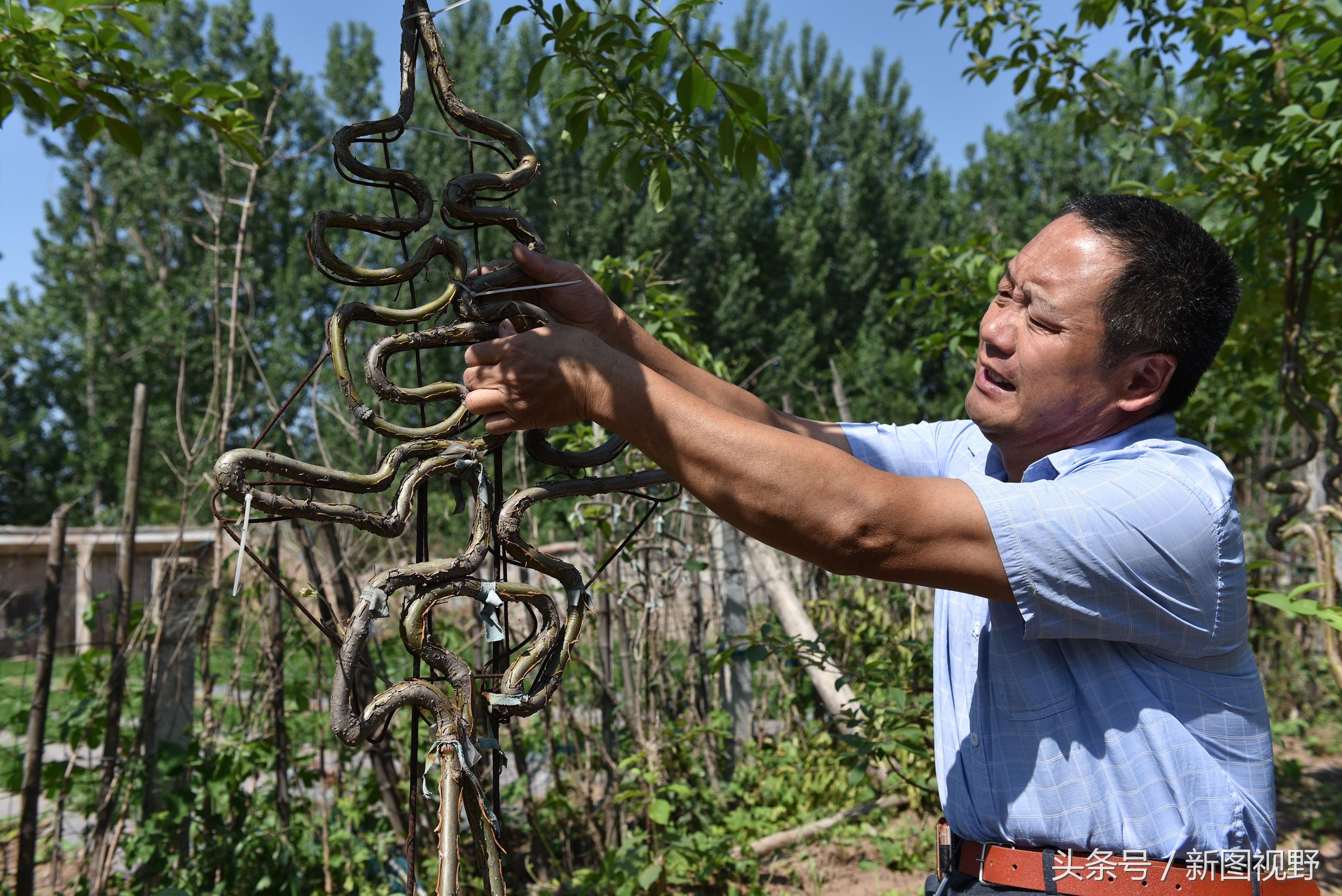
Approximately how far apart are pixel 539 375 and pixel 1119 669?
95cm

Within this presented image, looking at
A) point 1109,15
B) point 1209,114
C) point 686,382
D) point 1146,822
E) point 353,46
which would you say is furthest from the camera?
point 353,46

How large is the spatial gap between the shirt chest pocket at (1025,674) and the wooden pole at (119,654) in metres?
2.63

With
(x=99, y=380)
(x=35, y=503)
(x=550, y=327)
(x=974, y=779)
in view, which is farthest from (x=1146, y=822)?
(x=35, y=503)

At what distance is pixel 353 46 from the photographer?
62.2 feet

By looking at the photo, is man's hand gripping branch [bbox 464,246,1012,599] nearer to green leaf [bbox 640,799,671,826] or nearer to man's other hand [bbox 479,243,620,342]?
man's other hand [bbox 479,243,620,342]

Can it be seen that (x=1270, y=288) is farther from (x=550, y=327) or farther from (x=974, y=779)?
(x=550, y=327)

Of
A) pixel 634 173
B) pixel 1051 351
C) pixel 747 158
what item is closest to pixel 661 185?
pixel 634 173

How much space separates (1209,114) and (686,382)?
3.11 m

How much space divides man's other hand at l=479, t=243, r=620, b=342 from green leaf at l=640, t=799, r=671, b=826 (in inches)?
84.2

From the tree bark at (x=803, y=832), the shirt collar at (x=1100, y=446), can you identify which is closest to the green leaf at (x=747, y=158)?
the shirt collar at (x=1100, y=446)

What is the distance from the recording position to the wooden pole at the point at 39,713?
251cm

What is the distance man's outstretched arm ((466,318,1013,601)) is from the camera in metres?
A: 1.04

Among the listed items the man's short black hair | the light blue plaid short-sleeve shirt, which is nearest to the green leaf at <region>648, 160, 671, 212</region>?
the man's short black hair

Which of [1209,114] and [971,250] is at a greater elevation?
[1209,114]
